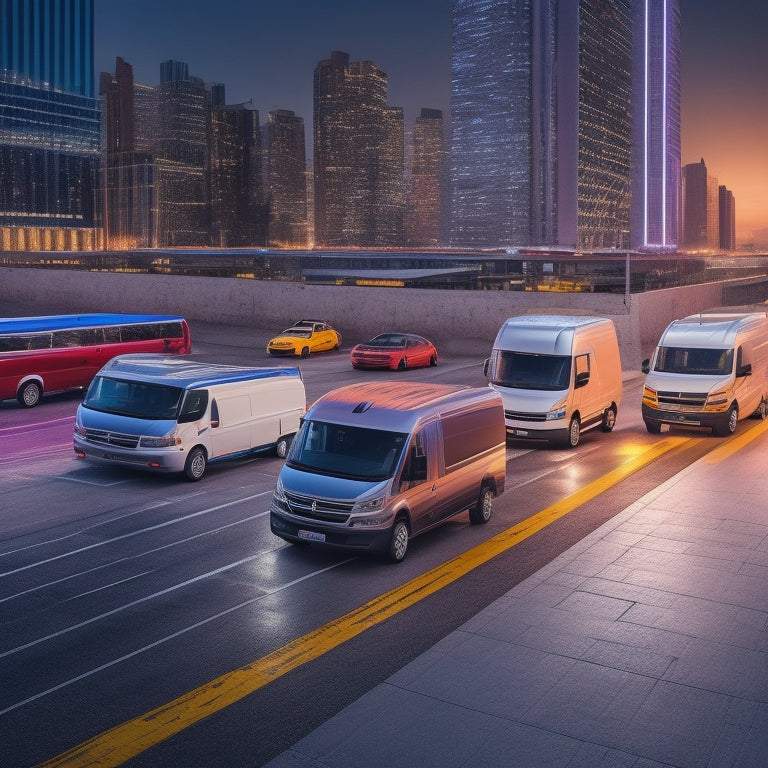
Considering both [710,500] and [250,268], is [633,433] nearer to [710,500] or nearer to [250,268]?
[710,500]

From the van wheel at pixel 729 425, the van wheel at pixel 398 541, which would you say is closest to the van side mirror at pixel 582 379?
the van wheel at pixel 729 425

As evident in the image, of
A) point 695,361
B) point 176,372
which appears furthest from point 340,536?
point 695,361

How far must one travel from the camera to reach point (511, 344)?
2127 cm

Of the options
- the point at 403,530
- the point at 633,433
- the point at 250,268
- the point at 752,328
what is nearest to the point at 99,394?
the point at 403,530

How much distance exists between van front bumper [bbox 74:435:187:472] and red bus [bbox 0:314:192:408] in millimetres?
9723

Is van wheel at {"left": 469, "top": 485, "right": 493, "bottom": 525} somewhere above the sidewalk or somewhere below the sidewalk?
above

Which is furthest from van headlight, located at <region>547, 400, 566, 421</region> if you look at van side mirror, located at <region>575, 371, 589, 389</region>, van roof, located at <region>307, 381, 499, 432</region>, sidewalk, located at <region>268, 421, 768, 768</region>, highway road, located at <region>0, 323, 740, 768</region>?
sidewalk, located at <region>268, 421, 768, 768</region>

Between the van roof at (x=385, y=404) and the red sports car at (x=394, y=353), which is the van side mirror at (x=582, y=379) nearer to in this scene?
the van roof at (x=385, y=404)

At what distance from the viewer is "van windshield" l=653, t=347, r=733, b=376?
22016mm

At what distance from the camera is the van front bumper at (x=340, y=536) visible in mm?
11625

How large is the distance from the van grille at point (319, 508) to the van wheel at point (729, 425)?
12.8m

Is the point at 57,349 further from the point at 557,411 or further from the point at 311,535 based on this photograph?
the point at 311,535

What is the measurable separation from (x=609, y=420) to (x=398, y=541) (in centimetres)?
1182

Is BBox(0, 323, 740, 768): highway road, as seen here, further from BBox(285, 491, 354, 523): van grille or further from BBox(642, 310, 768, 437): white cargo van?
BBox(642, 310, 768, 437): white cargo van
